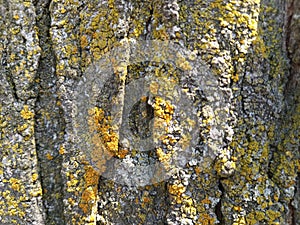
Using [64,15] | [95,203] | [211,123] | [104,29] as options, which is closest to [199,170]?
[211,123]

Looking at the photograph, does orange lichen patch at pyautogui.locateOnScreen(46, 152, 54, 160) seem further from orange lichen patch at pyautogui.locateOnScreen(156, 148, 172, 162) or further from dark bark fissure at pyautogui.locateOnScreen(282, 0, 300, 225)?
dark bark fissure at pyautogui.locateOnScreen(282, 0, 300, 225)

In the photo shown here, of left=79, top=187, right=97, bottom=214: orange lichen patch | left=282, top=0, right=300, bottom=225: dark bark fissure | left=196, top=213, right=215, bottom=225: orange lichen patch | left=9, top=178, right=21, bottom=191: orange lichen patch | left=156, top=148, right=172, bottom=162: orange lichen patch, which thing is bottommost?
left=196, top=213, right=215, bottom=225: orange lichen patch

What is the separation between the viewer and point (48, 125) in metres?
1.16

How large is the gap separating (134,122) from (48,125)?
245 mm

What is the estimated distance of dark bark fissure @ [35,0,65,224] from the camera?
1.15 meters

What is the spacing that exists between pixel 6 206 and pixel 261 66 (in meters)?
0.81

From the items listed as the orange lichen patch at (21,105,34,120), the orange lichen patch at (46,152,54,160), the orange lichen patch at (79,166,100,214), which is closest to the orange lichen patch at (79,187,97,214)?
the orange lichen patch at (79,166,100,214)

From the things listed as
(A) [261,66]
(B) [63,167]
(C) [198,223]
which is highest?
(A) [261,66]

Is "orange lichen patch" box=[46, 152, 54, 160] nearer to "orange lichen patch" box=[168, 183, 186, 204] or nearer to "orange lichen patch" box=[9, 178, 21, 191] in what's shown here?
"orange lichen patch" box=[9, 178, 21, 191]

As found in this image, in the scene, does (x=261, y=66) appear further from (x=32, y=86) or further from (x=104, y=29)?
→ (x=32, y=86)

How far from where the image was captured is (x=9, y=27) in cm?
114

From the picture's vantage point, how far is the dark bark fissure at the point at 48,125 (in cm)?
115

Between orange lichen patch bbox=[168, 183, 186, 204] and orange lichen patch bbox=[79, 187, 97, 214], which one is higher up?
orange lichen patch bbox=[168, 183, 186, 204]

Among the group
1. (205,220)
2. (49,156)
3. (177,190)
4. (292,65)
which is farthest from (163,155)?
(292,65)
